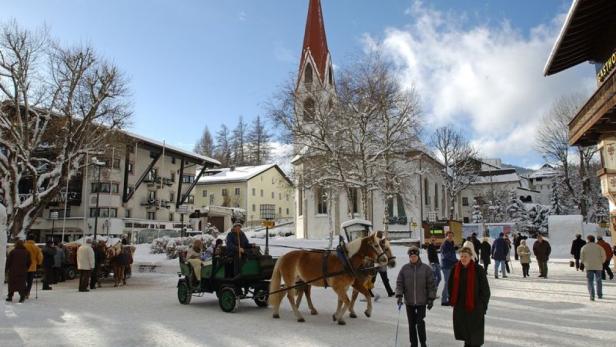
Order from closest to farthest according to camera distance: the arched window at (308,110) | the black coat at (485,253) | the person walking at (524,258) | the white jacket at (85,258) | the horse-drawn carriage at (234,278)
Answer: the horse-drawn carriage at (234,278) → the white jacket at (85,258) → the person walking at (524,258) → the black coat at (485,253) → the arched window at (308,110)

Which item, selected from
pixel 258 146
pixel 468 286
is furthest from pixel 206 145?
pixel 468 286

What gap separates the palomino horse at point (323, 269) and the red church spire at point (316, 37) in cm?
3555

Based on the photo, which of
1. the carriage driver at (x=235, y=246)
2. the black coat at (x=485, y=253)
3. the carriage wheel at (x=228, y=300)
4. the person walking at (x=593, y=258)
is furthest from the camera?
the black coat at (x=485, y=253)

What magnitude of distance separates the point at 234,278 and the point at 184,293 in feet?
7.30

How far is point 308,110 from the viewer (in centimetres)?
3297

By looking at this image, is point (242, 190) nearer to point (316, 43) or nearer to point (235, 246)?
A: point (316, 43)

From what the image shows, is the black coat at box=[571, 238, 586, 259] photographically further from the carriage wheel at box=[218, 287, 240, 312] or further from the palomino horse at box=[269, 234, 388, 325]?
the carriage wheel at box=[218, 287, 240, 312]

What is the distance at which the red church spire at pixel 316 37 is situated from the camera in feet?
149

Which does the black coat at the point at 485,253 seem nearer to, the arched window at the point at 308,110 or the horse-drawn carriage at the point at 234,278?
the horse-drawn carriage at the point at 234,278

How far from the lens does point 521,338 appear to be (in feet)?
27.6

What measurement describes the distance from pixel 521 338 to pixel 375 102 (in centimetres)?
2464

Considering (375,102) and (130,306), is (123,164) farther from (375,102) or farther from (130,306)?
(130,306)

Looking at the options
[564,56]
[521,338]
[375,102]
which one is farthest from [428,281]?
[375,102]

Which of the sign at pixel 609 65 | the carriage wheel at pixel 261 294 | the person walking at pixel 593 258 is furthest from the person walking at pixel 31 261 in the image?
the sign at pixel 609 65
